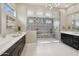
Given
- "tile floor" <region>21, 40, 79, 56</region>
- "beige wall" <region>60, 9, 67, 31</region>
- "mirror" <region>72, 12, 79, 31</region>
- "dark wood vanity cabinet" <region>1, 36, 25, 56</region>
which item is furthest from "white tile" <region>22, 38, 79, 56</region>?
"beige wall" <region>60, 9, 67, 31</region>

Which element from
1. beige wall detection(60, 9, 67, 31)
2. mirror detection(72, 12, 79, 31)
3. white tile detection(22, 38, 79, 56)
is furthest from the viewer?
beige wall detection(60, 9, 67, 31)

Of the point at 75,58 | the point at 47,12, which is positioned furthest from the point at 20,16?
the point at 75,58

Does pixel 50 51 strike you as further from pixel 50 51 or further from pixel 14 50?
pixel 14 50

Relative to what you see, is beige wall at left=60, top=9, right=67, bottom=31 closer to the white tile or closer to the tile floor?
the tile floor

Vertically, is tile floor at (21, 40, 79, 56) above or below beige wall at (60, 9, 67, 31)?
below

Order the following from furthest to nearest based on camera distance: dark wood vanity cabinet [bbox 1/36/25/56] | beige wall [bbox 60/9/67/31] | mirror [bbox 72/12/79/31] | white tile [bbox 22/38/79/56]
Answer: beige wall [bbox 60/9/67/31]
mirror [bbox 72/12/79/31]
white tile [bbox 22/38/79/56]
dark wood vanity cabinet [bbox 1/36/25/56]

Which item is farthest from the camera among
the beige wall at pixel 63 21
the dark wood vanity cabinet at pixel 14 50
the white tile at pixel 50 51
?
the beige wall at pixel 63 21

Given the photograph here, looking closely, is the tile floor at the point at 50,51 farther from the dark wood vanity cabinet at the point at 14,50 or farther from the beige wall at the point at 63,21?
the beige wall at the point at 63,21

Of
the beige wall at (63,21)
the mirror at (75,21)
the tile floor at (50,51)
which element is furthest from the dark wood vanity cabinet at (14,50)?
the beige wall at (63,21)

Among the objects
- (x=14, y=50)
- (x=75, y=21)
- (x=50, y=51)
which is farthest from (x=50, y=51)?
(x=14, y=50)

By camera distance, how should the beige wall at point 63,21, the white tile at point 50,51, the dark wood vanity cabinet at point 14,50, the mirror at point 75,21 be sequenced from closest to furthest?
1. the dark wood vanity cabinet at point 14,50
2. the white tile at point 50,51
3. the mirror at point 75,21
4. the beige wall at point 63,21

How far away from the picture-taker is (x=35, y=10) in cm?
810

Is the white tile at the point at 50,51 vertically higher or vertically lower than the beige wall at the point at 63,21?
lower

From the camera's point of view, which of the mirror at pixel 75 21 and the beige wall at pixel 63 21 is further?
the beige wall at pixel 63 21
